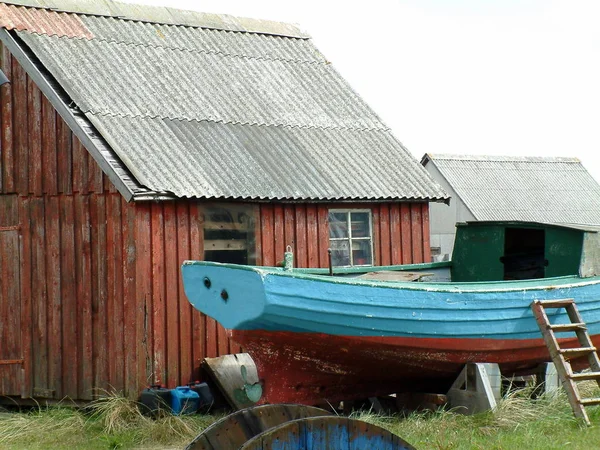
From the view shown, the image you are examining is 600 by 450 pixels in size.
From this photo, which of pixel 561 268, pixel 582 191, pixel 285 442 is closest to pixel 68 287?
pixel 561 268

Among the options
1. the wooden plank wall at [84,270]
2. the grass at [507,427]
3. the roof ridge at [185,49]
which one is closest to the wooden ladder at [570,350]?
the grass at [507,427]

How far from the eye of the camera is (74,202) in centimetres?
1421

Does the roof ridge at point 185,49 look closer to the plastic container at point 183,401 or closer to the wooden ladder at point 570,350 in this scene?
the plastic container at point 183,401

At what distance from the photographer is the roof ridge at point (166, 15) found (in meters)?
16.6

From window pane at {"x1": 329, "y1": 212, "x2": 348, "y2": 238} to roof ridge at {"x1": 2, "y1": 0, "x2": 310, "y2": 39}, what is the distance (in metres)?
4.67

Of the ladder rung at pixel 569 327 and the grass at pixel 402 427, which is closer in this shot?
the grass at pixel 402 427

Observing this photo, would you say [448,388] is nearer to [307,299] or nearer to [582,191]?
[307,299]

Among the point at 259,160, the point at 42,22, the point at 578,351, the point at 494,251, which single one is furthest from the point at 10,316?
the point at 578,351

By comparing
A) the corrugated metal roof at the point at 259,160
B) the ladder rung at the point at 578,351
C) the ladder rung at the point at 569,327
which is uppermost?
the corrugated metal roof at the point at 259,160

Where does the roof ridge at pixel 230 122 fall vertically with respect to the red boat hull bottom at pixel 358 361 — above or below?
above

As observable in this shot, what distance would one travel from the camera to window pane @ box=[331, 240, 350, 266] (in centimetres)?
1571

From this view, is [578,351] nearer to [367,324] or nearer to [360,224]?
[367,324]

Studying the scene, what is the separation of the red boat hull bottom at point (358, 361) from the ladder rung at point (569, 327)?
0.60 m

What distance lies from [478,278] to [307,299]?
476cm
